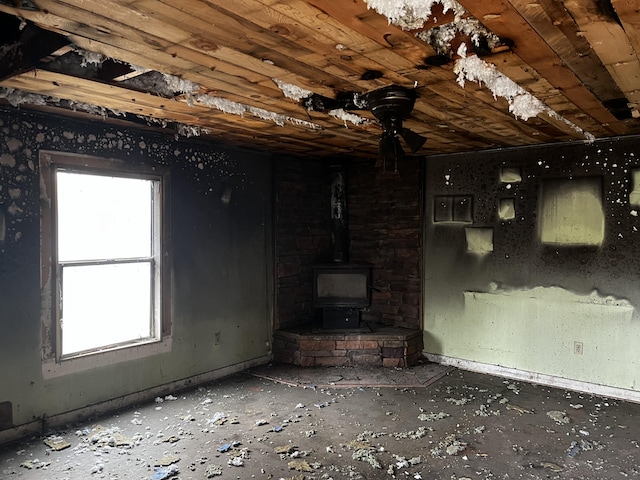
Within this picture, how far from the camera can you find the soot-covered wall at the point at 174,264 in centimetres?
317

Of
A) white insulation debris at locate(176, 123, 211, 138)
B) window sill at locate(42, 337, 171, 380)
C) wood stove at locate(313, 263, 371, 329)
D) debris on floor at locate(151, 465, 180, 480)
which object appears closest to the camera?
debris on floor at locate(151, 465, 180, 480)

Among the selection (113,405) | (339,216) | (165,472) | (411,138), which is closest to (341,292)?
(339,216)

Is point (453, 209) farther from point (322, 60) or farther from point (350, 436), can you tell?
point (322, 60)

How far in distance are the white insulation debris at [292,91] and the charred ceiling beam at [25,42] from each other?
3.37 ft

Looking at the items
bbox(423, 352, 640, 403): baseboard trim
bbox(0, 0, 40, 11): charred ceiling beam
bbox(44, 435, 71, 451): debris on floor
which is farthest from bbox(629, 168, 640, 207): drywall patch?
bbox(44, 435, 71, 451): debris on floor

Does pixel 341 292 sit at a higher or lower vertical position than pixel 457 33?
lower

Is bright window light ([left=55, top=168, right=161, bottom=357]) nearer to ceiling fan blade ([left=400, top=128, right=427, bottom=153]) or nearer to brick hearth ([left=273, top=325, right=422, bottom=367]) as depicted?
brick hearth ([left=273, top=325, right=422, bottom=367])

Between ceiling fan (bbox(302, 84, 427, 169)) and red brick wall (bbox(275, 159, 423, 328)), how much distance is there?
2297mm

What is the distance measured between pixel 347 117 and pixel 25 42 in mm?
1907

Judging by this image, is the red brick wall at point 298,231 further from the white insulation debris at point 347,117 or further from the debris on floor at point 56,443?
the debris on floor at point 56,443

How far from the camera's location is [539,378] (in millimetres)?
4480

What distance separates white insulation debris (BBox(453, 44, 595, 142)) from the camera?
2133mm

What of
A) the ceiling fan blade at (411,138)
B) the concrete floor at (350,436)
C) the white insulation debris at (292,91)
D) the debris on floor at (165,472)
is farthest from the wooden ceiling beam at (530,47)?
the debris on floor at (165,472)

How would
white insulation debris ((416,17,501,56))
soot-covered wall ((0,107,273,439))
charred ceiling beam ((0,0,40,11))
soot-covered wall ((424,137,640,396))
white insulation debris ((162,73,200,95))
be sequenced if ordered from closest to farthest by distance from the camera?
charred ceiling beam ((0,0,40,11))
white insulation debris ((416,17,501,56))
white insulation debris ((162,73,200,95))
soot-covered wall ((0,107,273,439))
soot-covered wall ((424,137,640,396))
